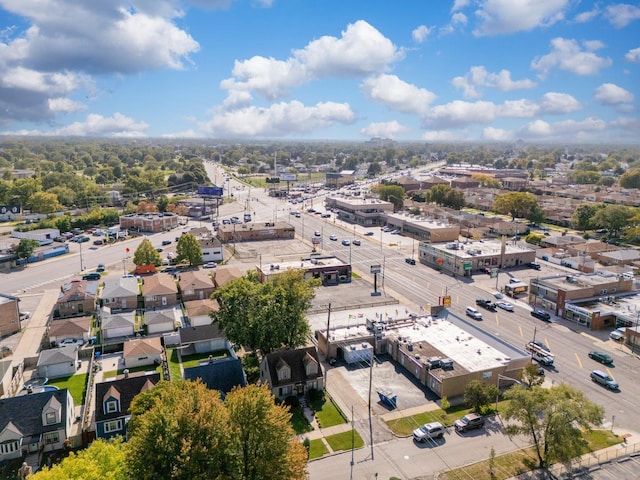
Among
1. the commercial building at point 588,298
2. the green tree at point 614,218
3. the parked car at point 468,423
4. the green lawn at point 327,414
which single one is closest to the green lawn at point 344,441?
the green lawn at point 327,414

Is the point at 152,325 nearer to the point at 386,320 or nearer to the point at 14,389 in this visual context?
the point at 14,389

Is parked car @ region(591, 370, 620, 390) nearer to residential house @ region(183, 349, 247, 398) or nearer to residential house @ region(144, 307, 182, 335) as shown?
residential house @ region(183, 349, 247, 398)

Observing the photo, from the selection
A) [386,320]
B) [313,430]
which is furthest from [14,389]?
[386,320]

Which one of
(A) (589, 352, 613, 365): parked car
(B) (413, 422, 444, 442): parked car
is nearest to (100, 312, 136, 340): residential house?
(B) (413, 422, 444, 442): parked car

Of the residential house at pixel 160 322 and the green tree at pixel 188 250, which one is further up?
the green tree at pixel 188 250

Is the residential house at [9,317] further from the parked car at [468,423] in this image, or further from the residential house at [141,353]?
the parked car at [468,423]

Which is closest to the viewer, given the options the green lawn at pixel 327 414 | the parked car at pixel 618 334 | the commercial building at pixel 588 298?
the green lawn at pixel 327 414
